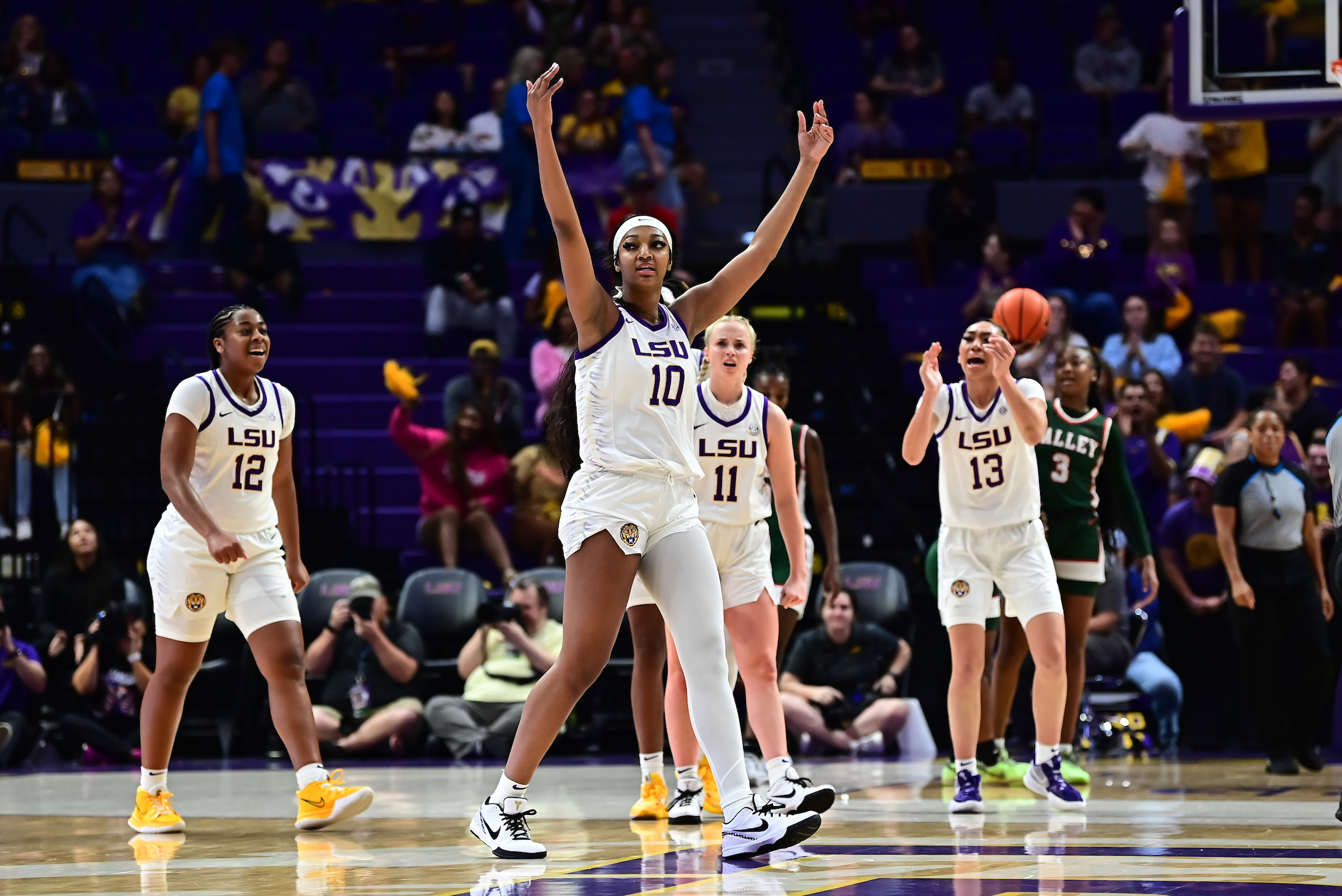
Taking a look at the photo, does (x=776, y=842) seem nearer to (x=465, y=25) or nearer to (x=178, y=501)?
(x=178, y=501)

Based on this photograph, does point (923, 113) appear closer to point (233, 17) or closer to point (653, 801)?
point (233, 17)

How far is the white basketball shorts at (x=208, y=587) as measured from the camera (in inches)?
295

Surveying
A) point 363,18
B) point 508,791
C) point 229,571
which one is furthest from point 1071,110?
point 508,791

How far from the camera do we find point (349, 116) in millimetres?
18125

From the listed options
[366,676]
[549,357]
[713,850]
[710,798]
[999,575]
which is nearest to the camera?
[713,850]

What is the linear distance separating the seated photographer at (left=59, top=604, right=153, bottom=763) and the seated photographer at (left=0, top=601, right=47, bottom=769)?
0.21 meters

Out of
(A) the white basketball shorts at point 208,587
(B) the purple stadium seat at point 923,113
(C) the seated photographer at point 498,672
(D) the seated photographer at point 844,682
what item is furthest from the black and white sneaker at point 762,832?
(B) the purple stadium seat at point 923,113

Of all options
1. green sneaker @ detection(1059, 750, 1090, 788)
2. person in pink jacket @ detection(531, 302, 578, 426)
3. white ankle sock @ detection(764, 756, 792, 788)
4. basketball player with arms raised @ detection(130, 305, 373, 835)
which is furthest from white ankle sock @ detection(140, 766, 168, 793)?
person in pink jacket @ detection(531, 302, 578, 426)

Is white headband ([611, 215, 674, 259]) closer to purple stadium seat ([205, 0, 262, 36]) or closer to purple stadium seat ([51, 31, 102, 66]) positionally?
purple stadium seat ([205, 0, 262, 36])

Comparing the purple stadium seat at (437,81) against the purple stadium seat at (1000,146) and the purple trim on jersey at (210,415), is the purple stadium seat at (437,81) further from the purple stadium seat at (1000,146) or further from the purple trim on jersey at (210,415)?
the purple trim on jersey at (210,415)

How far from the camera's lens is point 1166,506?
12828 mm

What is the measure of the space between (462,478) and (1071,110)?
7.95 m

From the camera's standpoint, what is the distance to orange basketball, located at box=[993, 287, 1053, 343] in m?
9.13

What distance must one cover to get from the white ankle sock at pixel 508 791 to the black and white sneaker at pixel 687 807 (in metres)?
1.39
